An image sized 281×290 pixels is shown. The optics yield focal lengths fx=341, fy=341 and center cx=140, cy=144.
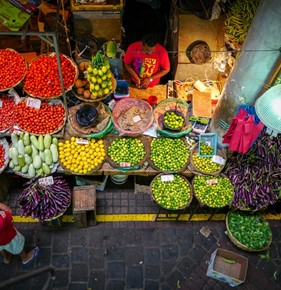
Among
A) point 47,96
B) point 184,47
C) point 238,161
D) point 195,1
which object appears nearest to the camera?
point 47,96

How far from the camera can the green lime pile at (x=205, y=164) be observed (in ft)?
21.0

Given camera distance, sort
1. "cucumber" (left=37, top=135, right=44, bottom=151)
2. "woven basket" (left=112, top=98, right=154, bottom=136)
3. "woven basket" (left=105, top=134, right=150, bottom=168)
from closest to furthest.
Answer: "cucumber" (left=37, top=135, right=44, bottom=151) < "woven basket" (left=105, top=134, right=150, bottom=168) < "woven basket" (left=112, top=98, right=154, bottom=136)

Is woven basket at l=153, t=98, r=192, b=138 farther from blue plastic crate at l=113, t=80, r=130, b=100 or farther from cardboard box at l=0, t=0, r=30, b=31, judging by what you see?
cardboard box at l=0, t=0, r=30, b=31

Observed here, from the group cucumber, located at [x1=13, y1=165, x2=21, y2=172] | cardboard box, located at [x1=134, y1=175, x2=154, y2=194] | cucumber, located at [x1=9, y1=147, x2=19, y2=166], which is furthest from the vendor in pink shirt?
cucumber, located at [x1=13, y1=165, x2=21, y2=172]

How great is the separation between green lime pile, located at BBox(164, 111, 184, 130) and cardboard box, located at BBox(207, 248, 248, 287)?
2334 mm

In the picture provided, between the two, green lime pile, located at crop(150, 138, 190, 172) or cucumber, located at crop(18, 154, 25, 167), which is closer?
cucumber, located at crop(18, 154, 25, 167)

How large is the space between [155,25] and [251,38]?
5133 millimetres

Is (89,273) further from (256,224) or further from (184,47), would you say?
(184,47)

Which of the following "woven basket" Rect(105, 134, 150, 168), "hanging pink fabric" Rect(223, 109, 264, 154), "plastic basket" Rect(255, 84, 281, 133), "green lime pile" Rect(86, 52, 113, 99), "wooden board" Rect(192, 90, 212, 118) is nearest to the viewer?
"plastic basket" Rect(255, 84, 281, 133)

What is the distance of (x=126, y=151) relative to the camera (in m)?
6.36

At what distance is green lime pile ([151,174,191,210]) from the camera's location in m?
6.25

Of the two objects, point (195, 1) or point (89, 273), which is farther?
point (195, 1)

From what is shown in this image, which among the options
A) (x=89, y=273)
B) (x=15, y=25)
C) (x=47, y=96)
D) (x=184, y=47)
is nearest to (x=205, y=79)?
(x=184, y=47)

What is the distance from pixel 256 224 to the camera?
21.6ft
